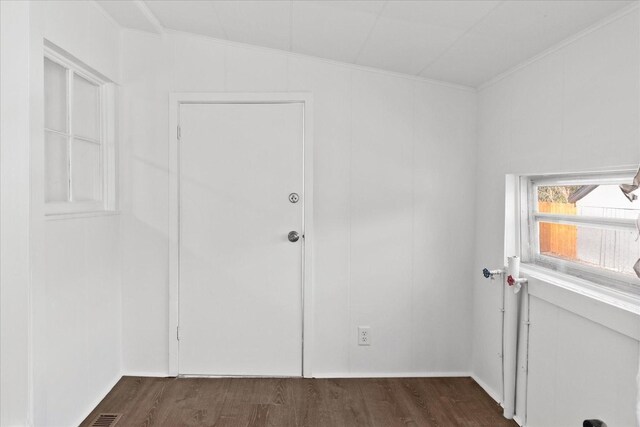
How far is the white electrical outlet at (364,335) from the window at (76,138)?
1.84m

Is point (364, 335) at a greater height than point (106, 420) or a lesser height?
greater

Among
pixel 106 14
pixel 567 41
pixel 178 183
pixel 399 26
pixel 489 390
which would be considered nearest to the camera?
pixel 567 41

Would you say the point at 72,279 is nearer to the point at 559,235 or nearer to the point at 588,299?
the point at 588,299

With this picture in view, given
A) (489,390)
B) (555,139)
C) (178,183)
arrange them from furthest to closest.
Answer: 1. (178,183)
2. (489,390)
3. (555,139)

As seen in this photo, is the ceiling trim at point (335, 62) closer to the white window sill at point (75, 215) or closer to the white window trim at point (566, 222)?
the white window trim at point (566, 222)

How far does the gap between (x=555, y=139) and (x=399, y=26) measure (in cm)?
95

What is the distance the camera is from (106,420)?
2.44 m

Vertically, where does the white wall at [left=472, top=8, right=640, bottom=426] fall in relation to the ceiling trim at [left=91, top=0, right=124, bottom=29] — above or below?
below

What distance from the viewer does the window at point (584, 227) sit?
1892 mm

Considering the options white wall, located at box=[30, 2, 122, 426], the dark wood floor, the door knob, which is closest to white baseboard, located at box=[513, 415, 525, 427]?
the dark wood floor

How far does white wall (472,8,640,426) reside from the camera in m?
1.71

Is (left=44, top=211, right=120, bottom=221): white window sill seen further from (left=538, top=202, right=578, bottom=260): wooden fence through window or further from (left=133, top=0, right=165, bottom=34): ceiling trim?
(left=538, top=202, right=578, bottom=260): wooden fence through window

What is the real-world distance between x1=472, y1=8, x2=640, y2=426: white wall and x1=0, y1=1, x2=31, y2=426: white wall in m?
2.35

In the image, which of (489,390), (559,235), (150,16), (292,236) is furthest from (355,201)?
(150,16)
